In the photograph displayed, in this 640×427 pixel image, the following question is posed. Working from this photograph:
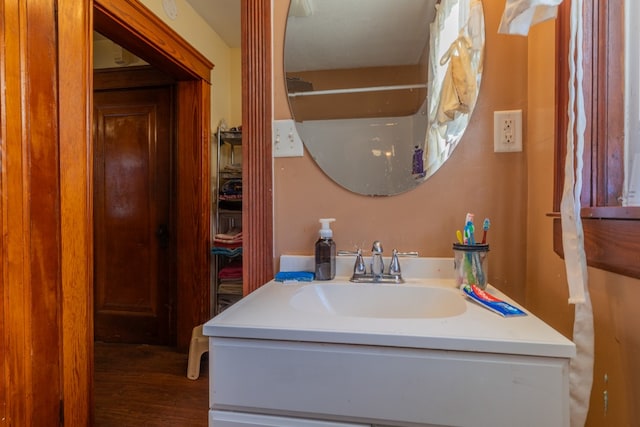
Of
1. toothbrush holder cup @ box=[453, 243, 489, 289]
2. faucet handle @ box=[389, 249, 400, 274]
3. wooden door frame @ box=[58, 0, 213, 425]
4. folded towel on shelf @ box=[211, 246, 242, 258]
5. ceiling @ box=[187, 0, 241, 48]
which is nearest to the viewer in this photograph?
toothbrush holder cup @ box=[453, 243, 489, 289]

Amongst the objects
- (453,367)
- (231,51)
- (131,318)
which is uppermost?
(231,51)

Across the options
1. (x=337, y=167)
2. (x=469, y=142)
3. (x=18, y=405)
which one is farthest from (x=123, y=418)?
(x=469, y=142)

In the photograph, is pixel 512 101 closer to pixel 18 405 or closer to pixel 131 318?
pixel 18 405

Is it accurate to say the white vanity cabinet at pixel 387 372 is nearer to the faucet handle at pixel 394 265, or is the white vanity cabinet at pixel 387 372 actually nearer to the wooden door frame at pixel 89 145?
the faucet handle at pixel 394 265

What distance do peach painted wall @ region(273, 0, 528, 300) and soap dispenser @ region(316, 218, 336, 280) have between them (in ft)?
0.27

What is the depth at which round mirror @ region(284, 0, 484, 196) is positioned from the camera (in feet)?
3.04

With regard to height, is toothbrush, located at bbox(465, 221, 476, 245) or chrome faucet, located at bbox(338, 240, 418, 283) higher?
toothbrush, located at bbox(465, 221, 476, 245)

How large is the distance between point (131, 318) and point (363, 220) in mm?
2016

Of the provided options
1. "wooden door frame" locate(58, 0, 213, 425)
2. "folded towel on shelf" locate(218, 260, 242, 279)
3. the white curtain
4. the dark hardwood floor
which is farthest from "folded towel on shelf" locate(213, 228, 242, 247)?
the white curtain

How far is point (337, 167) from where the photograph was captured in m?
0.98

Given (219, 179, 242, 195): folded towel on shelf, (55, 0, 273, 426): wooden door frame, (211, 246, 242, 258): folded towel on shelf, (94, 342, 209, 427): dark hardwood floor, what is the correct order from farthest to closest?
(219, 179, 242, 195): folded towel on shelf < (211, 246, 242, 258): folded towel on shelf < (94, 342, 209, 427): dark hardwood floor < (55, 0, 273, 426): wooden door frame

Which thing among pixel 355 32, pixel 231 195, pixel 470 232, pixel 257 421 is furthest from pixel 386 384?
pixel 231 195

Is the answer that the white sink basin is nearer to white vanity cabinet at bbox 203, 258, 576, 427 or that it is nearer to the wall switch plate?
white vanity cabinet at bbox 203, 258, 576, 427

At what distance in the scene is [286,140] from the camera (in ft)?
3.30
